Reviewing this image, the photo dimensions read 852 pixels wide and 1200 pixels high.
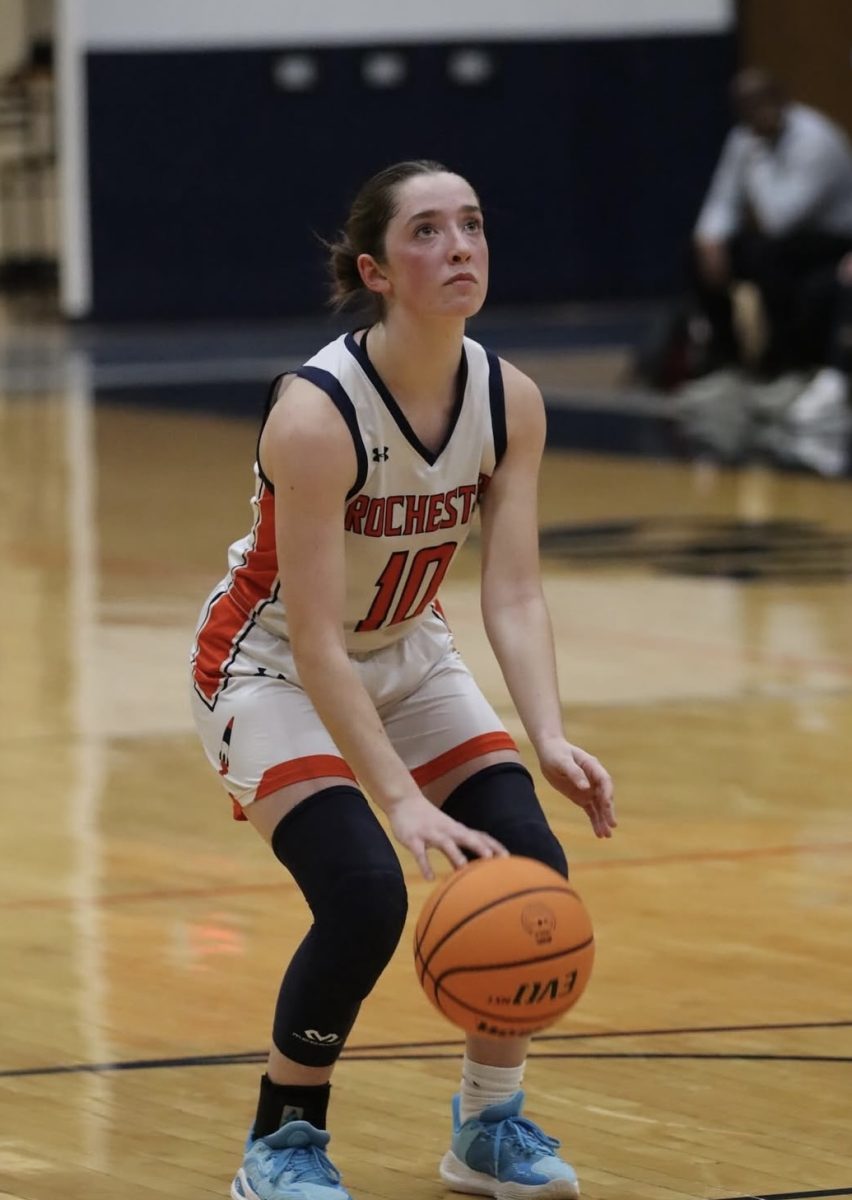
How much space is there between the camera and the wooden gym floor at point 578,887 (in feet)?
11.8

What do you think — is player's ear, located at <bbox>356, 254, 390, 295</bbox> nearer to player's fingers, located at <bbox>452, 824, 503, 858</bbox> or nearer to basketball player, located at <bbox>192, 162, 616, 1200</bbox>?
basketball player, located at <bbox>192, 162, 616, 1200</bbox>

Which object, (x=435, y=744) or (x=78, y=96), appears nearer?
(x=435, y=744)

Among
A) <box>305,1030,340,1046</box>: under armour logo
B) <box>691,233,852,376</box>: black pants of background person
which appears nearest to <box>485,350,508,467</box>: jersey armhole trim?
<box>305,1030,340,1046</box>: under armour logo

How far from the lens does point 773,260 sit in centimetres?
1296

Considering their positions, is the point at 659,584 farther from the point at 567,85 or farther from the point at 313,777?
the point at 567,85

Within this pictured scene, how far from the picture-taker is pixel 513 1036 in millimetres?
3223

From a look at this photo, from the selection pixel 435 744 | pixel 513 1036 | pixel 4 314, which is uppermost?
pixel 435 744

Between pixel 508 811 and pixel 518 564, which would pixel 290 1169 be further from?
pixel 518 564

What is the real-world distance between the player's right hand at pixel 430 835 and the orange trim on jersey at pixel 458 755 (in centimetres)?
27

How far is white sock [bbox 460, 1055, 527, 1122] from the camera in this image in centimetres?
346

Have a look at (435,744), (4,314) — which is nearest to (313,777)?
(435,744)

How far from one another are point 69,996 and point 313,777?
1.13 meters

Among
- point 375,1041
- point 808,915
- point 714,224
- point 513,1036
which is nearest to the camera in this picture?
point 513,1036

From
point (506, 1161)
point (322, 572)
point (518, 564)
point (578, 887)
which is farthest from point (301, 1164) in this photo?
point (578, 887)
